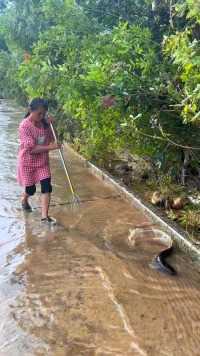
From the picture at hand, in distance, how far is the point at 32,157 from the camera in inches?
280

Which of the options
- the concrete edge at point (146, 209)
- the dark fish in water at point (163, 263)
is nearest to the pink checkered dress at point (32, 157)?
the concrete edge at point (146, 209)

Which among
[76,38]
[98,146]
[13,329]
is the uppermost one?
[76,38]

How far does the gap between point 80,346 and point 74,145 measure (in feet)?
31.2

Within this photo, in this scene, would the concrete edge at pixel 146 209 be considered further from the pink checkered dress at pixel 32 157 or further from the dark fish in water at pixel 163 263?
the pink checkered dress at pixel 32 157

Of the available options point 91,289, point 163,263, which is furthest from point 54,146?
point 91,289

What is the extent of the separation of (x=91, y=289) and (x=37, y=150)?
2600 mm

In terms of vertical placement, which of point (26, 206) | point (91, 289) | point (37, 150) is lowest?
point (91, 289)

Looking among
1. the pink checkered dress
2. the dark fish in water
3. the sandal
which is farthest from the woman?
the dark fish in water

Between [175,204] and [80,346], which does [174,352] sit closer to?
[80,346]

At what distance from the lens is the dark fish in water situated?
5489 millimetres

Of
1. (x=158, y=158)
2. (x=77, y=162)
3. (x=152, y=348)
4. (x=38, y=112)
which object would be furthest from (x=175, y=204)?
(x=77, y=162)

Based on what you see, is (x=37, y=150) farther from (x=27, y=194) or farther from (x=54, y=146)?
(x=27, y=194)

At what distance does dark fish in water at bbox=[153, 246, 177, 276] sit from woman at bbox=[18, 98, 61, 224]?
6.22 ft

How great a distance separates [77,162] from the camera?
11883mm
